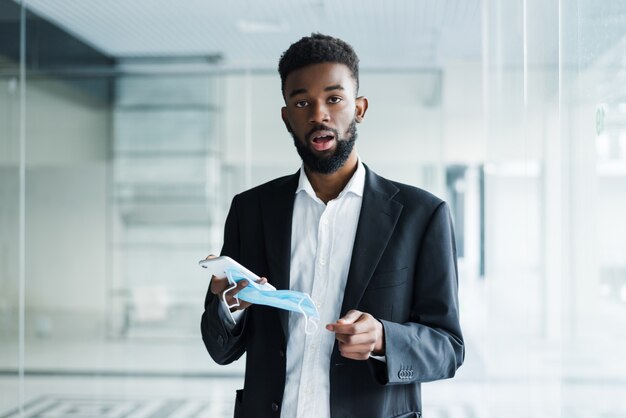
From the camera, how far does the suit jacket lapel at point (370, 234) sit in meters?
1.46

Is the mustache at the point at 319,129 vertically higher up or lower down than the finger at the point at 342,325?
higher up

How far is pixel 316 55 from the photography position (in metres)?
1.54

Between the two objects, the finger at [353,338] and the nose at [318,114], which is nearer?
the finger at [353,338]

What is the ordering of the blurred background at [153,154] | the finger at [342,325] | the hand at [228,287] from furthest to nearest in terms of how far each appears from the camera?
the blurred background at [153,154] < the hand at [228,287] < the finger at [342,325]

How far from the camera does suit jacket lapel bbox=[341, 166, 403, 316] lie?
1461 millimetres

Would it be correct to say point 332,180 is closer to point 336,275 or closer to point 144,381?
point 336,275

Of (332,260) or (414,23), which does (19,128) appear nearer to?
(414,23)

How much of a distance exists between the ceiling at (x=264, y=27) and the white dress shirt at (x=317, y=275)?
12.8 ft

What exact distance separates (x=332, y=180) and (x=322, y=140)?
0.13 metres

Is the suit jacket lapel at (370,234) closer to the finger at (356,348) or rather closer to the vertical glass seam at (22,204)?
the finger at (356,348)

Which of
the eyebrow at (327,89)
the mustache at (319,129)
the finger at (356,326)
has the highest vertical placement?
the eyebrow at (327,89)

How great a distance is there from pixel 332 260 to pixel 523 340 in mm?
1718

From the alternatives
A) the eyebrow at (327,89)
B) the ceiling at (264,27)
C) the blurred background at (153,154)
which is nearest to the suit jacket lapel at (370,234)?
the eyebrow at (327,89)

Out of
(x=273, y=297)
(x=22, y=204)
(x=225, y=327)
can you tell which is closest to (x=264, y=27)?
(x=22, y=204)
